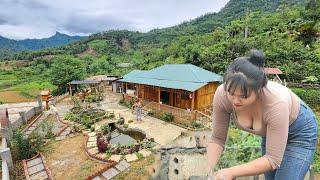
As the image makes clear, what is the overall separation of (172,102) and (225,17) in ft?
289

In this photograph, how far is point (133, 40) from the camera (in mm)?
106688

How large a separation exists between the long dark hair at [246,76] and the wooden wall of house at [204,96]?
13.5m

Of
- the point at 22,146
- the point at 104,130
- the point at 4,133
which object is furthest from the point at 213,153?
the point at 104,130

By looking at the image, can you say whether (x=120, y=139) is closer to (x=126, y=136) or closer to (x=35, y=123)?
(x=126, y=136)

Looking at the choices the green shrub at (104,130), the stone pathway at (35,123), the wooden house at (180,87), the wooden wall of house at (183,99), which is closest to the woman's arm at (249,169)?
the green shrub at (104,130)

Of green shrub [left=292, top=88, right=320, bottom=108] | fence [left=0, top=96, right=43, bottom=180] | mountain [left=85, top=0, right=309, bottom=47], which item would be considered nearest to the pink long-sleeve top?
fence [left=0, top=96, right=43, bottom=180]

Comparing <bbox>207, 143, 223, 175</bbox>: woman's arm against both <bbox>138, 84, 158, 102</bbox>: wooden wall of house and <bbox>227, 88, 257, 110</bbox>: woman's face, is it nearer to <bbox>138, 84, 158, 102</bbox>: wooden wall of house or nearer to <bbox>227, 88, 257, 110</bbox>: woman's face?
<bbox>227, 88, 257, 110</bbox>: woman's face

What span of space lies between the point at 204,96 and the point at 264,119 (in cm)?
1406

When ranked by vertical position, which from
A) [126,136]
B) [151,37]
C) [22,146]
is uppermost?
[151,37]

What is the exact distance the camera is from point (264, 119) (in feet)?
4.85

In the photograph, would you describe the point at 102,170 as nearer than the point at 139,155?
Yes

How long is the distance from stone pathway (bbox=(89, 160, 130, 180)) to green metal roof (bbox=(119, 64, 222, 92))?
6365 millimetres

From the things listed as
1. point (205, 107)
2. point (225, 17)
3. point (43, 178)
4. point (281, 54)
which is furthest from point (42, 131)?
point (225, 17)

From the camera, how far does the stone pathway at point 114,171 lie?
795 cm
